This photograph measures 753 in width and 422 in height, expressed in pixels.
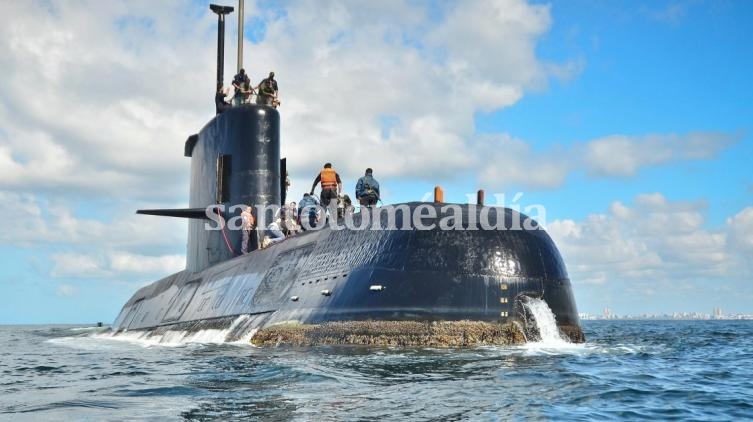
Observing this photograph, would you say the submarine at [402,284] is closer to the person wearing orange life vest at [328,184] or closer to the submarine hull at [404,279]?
the submarine hull at [404,279]

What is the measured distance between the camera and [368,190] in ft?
53.4

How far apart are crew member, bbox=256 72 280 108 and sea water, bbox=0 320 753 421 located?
29.5 ft

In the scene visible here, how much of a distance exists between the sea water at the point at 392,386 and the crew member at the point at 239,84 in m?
9.39

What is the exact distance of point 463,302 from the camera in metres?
12.0

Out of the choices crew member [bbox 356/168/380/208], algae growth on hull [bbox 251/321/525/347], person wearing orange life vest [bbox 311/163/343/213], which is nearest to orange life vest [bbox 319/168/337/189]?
person wearing orange life vest [bbox 311/163/343/213]

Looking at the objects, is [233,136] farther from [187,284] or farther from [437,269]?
[437,269]

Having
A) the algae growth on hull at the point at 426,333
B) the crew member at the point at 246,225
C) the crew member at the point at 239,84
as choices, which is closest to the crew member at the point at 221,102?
the crew member at the point at 239,84

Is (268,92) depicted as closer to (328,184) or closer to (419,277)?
(328,184)

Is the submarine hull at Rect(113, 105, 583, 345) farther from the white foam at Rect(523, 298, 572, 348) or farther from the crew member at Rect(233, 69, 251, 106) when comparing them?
the crew member at Rect(233, 69, 251, 106)

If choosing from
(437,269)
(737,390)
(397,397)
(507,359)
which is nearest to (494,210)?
(437,269)

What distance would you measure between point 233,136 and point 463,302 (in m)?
9.51

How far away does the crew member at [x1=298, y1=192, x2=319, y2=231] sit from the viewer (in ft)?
59.3

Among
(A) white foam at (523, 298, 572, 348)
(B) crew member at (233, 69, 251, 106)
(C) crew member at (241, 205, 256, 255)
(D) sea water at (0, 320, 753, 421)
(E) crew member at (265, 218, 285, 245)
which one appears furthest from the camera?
(B) crew member at (233, 69, 251, 106)

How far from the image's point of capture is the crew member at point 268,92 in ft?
63.0
